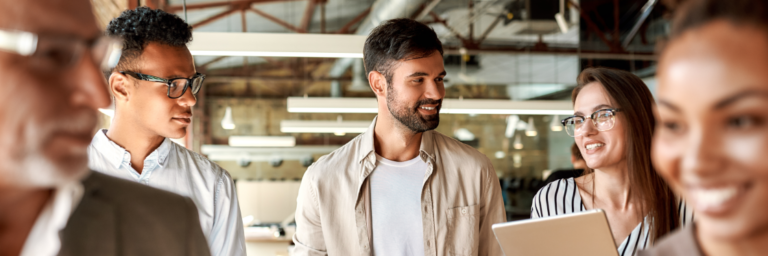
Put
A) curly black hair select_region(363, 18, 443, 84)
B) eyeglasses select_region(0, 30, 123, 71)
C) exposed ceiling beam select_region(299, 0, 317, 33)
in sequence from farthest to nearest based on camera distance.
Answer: exposed ceiling beam select_region(299, 0, 317, 33) < curly black hair select_region(363, 18, 443, 84) < eyeglasses select_region(0, 30, 123, 71)

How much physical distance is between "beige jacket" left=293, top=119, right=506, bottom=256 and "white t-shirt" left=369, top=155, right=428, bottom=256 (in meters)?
0.03

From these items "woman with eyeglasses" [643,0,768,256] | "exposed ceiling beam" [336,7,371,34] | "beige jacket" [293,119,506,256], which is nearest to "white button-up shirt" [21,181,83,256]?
"woman with eyeglasses" [643,0,768,256]

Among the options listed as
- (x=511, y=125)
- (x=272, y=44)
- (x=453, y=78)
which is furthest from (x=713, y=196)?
(x=511, y=125)

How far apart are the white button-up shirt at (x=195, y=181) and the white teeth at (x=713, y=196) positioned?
166 centimetres

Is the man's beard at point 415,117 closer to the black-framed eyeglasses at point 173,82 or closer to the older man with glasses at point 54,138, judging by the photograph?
the black-framed eyeglasses at point 173,82

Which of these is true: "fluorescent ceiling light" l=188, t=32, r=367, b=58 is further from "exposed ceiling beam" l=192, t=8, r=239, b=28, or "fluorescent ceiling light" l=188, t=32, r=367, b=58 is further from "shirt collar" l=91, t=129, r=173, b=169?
"exposed ceiling beam" l=192, t=8, r=239, b=28

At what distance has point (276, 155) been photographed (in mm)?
11078

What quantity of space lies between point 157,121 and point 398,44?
956 millimetres

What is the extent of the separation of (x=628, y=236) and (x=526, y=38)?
9133 mm

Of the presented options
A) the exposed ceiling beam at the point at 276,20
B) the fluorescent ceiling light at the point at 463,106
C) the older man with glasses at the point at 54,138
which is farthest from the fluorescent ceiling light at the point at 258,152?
the older man with glasses at the point at 54,138

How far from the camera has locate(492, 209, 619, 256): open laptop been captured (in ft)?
4.26

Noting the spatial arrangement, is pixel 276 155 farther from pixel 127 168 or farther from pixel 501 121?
pixel 127 168

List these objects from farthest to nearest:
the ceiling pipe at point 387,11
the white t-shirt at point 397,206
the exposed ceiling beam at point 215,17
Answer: the exposed ceiling beam at point 215,17 → the ceiling pipe at point 387,11 → the white t-shirt at point 397,206

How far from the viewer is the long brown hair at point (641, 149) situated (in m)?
1.75
